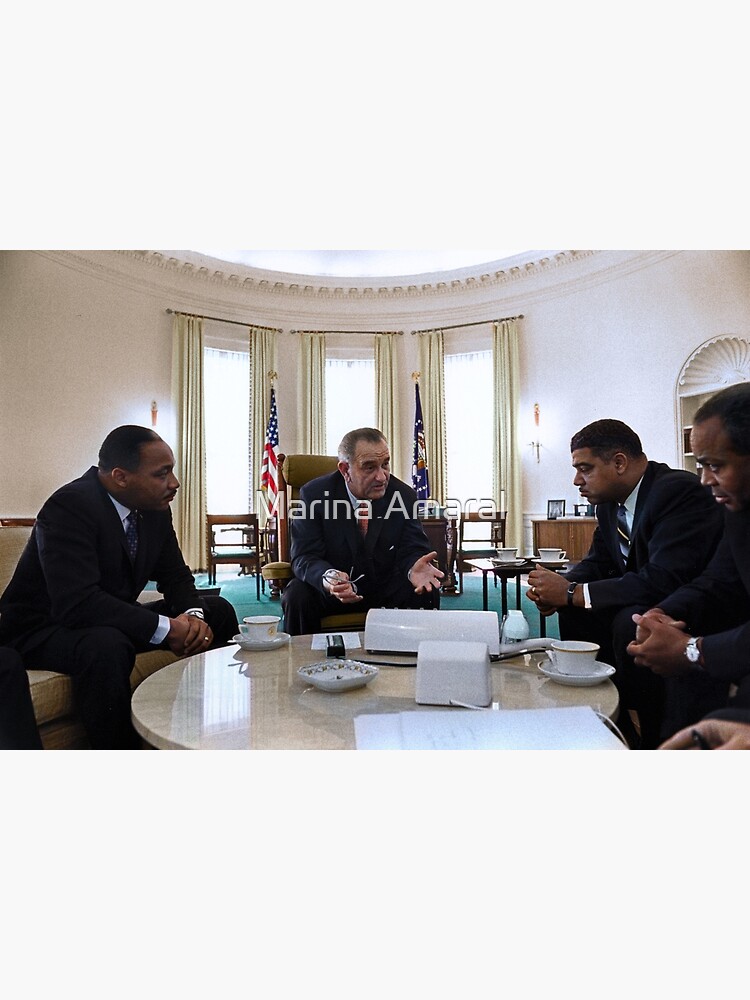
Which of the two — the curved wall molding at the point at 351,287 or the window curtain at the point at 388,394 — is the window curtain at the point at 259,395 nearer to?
the curved wall molding at the point at 351,287

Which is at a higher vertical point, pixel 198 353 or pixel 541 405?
pixel 198 353

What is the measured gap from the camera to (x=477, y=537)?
1464 mm

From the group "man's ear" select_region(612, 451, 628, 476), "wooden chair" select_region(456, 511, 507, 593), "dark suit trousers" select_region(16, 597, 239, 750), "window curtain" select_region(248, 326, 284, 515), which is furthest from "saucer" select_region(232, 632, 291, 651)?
"man's ear" select_region(612, 451, 628, 476)

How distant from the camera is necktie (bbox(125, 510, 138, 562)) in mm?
1311

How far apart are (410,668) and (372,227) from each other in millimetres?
1014

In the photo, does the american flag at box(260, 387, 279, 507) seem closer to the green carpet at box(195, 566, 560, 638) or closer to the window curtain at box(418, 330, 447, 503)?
Answer: the green carpet at box(195, 566, 560, 638)

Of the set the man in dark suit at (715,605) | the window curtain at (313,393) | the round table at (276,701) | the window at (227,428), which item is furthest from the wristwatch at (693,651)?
the window curtain at (313,393)

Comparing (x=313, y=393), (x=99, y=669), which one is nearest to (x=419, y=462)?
(x=313, y=393)

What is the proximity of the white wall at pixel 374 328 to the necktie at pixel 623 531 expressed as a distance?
0.37ft

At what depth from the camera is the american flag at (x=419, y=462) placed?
183cm

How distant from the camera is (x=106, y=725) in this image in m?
1.14

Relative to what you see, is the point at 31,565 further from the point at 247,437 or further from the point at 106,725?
the point at 247,437

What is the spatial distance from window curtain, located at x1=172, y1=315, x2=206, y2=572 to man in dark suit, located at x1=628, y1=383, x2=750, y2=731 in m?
1.05
